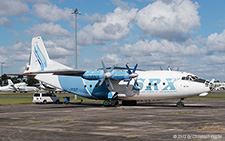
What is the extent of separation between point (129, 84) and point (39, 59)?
1609 cm

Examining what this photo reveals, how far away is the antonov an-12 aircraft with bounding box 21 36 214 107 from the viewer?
115 ft

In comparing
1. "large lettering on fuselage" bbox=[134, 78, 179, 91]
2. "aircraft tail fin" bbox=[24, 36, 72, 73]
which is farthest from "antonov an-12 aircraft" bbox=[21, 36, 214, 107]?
"aircraft tail fin" bbox=[24, 36, 72, 73]

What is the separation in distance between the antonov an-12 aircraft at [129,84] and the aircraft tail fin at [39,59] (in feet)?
9.06

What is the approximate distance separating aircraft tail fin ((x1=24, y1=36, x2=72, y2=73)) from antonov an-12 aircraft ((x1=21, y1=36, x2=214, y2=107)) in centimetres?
276

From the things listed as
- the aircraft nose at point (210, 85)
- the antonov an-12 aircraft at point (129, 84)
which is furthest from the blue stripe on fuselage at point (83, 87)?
the aircraft nose at point (210, 85)

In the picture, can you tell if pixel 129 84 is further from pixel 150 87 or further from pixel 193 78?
pixel 193 78

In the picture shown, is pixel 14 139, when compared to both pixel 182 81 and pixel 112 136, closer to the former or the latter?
pixel 112 136

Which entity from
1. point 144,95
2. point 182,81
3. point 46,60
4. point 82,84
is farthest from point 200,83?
point 46,60

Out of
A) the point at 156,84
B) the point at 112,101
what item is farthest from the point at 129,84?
the point at 156,84

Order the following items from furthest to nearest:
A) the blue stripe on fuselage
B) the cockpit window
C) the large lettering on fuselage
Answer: the blue stripe on fuselage < the large lettering on fuselage < the cockpit window

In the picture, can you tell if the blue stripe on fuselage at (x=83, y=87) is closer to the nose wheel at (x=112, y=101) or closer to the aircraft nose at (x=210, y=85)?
the nose wheel at (x=112, y=101)

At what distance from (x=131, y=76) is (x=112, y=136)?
76.1 feet

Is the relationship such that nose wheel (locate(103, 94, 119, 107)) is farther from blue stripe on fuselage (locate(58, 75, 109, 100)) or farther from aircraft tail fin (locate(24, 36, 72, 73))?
aircraft tail fin (locate(24, 36, 72, 73))

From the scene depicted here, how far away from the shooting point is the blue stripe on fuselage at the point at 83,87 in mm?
39938
